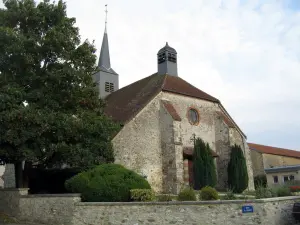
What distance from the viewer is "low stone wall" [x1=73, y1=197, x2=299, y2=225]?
11.0 metres

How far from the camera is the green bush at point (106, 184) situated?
512 inches

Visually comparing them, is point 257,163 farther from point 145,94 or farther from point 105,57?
point 105,57

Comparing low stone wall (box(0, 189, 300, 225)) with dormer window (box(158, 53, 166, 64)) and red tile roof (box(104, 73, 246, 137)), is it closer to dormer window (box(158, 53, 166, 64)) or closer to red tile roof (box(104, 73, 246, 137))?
red tile roof (box(104, 73, 246, 137))

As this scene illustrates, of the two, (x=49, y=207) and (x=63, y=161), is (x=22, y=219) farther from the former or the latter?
(x=63, y=161)

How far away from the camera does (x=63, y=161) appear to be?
16.1 meters

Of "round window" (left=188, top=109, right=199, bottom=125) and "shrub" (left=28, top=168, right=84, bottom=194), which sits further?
"round window" (left=188, top=109, right=199, bottom=125)

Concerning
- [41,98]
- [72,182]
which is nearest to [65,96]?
[41,98]

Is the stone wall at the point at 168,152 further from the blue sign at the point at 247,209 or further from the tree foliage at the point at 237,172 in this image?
the blue sign at the point at 247,209

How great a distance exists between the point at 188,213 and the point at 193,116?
1310cm

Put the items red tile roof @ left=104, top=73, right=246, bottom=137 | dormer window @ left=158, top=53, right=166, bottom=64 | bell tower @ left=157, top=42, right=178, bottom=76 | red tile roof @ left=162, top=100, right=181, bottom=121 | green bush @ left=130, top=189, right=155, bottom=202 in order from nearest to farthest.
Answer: green bush @ left=130, top=189, right=155, bottom=202
red tile roof @ left=162, top=100, right=181, bottom=121
red tile roof @ left=104, top=73, right=246, bottom=137
bell tower @ left=157, top=42, right=178, bottom=76
dormer window @ left=158, top=53, right=166, bottom=64

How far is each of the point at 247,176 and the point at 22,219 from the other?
575 inches

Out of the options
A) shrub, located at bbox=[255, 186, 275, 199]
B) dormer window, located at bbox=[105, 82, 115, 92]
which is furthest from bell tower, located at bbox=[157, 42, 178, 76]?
shrub, located at bbox=[255, 186, 275, 199]

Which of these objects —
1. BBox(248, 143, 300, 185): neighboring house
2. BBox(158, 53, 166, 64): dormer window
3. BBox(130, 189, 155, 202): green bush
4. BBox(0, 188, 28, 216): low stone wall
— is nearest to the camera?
BBox(130, 189, 155, 202): green bush

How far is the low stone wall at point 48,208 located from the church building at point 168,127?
5.56 m
